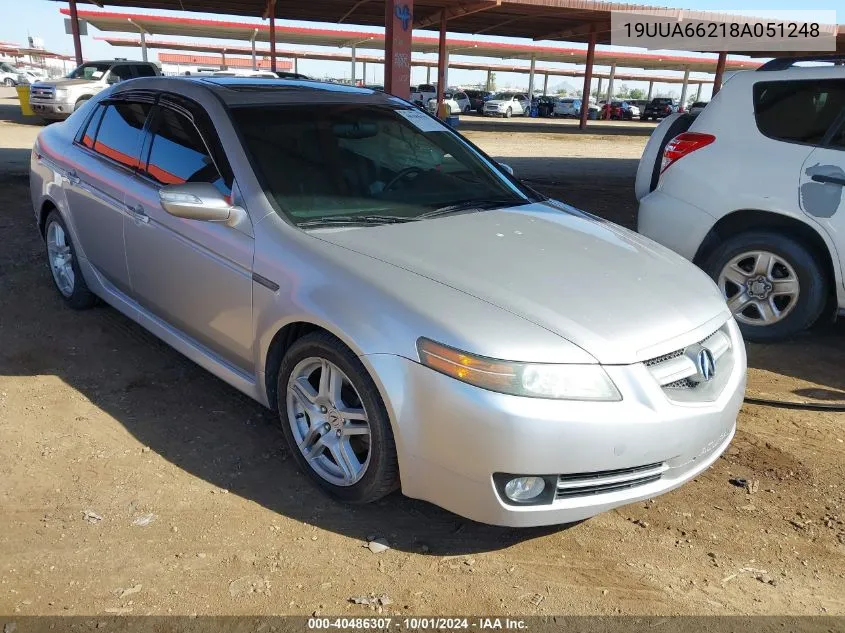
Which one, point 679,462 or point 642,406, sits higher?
point 642,406

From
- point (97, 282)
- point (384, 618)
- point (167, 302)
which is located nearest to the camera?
point (384, 618)

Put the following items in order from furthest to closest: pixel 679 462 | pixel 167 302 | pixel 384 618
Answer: pixel 167 302, pixel 679 462, pixel 384 618

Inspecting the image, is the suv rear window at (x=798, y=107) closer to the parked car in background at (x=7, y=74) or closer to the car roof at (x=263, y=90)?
the car roof at (x=263, y=90)

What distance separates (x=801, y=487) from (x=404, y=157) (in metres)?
2.46

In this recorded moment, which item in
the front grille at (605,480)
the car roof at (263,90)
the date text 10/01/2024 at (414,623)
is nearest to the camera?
the date text 10/01/2024 at (414,623)

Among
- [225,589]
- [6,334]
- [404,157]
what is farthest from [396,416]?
[6,334]

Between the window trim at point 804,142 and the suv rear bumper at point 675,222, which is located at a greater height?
the window trim at point 804,142

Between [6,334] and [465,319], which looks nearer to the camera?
[465,319]

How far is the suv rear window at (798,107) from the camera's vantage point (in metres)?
4.35

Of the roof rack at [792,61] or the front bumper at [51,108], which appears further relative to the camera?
the front bumper at [51,108]

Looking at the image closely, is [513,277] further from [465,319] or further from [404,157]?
[404,157]

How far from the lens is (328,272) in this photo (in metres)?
2.65

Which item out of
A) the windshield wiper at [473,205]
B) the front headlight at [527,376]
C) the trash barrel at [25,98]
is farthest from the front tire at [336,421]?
the trash barrel at [25,98]

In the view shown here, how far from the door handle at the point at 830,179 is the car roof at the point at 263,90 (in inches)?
101
